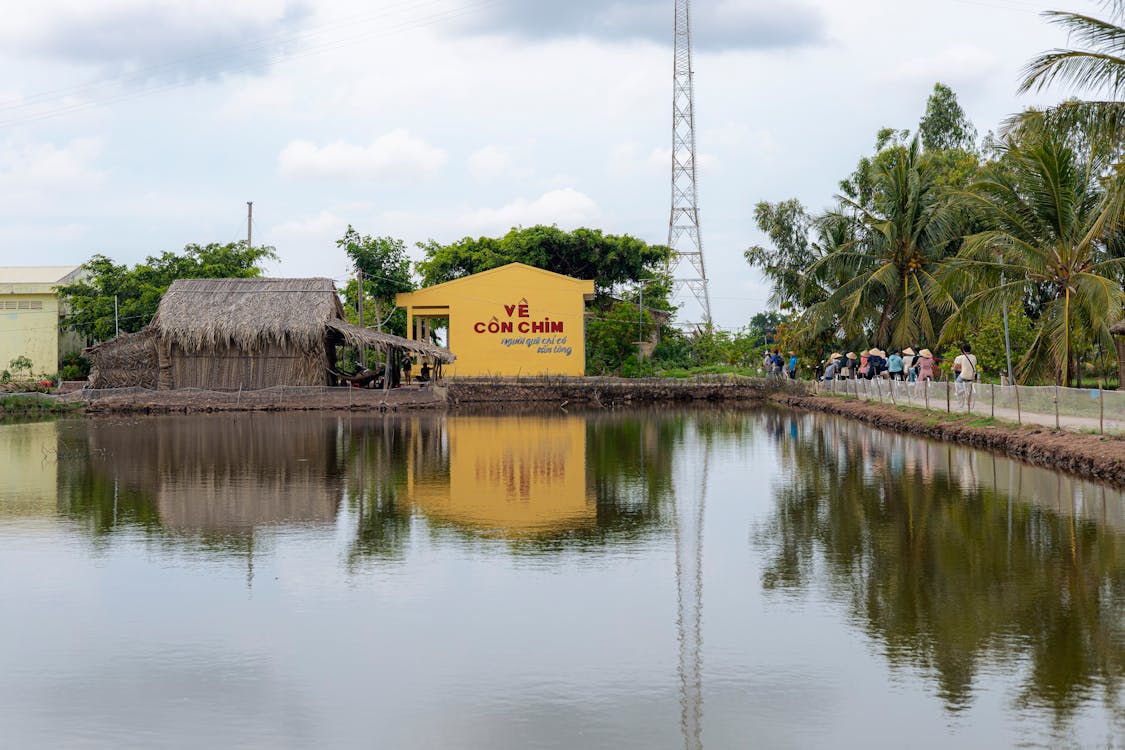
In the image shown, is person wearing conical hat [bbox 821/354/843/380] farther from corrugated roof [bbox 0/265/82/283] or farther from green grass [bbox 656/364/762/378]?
corrugated roof [bbox 0/265/82/283]

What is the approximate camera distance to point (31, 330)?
46.3 meters

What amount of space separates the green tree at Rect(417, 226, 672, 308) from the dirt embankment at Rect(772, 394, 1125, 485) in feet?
74.3

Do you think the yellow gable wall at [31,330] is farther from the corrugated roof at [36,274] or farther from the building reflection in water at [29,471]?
the building reflection in water at [29,471]

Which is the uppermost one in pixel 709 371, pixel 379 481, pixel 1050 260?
Result: pixel 1050 260

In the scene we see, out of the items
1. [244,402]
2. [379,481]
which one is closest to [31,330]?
[244,402]

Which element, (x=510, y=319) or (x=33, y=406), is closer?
(x=33, y=406)

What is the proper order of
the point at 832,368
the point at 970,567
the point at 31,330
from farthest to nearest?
the point at 31,330
the point at 832,368
the point at 970,567

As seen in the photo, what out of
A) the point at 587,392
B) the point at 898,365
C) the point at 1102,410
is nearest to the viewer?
the point at 1102,410

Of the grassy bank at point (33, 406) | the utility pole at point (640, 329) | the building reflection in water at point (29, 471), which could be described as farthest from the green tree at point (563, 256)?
the building reflection in water at point (29, 471)

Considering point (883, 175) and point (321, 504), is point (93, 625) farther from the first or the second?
point (883, 175)

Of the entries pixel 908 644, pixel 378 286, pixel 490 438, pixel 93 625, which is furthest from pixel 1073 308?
pixel 378 286

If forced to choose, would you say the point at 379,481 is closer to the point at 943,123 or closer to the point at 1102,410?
the point at 1102,410

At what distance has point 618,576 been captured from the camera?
8922 millimetres

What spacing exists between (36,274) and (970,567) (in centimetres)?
4895
